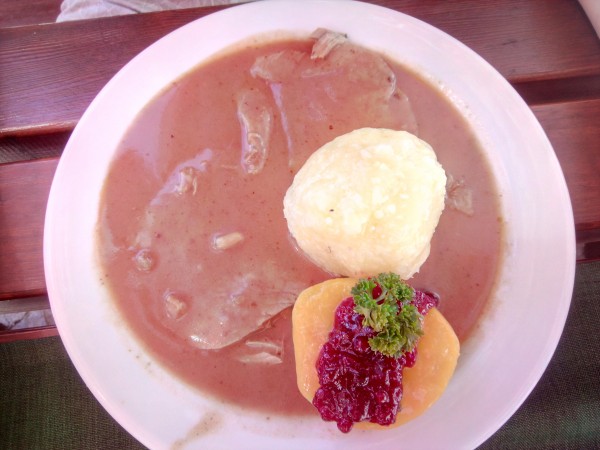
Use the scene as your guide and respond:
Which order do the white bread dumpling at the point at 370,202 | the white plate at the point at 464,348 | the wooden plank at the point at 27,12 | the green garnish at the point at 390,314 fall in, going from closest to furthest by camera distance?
the green garnish at the point at 390,314 < the white bread dumpling at the point at 370,202 < the white plate at the point at 464,348 < the wooden plank at the point at 27,12

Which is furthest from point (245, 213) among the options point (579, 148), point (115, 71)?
point (579, 148)

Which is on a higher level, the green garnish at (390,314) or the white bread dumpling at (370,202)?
the white bread dumpling at (370,202)

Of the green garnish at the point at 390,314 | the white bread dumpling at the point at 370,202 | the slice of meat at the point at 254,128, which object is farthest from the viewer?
the slice of meat at the point at 254,128

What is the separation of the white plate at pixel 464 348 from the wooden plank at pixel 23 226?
14 cm

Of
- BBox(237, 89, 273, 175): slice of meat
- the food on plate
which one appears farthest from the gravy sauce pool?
the food on plate

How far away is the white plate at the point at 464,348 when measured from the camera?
5.36ft

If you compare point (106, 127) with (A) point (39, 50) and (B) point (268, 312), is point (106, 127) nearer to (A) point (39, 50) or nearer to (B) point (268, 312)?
(A) point (39, 50)

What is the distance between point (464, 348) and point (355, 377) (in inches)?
19.0

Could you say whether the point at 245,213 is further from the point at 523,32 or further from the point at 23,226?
the point at 523,32

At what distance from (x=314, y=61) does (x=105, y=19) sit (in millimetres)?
789

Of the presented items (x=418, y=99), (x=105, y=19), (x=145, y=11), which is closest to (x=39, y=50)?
(x=105, y=19)

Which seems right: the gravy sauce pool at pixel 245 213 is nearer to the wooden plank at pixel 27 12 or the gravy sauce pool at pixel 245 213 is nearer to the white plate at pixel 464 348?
the white plate at pixel 464 348

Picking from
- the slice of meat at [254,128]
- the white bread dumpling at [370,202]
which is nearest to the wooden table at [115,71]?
the slice of meat at [254,128]

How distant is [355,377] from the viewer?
55.7 inches
